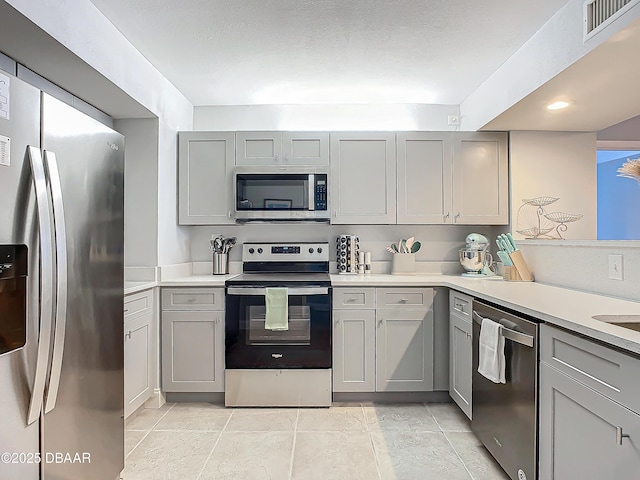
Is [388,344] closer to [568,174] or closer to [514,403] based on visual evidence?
[514,403]

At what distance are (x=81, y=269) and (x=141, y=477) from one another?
122 cm

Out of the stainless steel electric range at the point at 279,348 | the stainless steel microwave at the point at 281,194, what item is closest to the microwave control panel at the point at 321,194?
the stainless steel microwave at the point at 281,194

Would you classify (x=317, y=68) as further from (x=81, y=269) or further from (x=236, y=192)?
(x=81, y=269)

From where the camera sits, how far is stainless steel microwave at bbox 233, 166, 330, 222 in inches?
138

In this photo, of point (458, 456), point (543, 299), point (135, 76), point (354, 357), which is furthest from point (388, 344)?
point (135, 76)

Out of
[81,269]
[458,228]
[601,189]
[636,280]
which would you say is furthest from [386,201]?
[81,269]

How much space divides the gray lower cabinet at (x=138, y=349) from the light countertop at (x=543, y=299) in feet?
0.36

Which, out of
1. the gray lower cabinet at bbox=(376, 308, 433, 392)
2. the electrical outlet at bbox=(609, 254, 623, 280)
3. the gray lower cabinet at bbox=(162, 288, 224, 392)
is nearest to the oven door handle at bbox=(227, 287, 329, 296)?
the gray lower cabinet at bbox=(162, 288, 224, 392)

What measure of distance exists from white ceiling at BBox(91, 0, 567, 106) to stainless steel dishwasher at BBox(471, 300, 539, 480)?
1545 mm

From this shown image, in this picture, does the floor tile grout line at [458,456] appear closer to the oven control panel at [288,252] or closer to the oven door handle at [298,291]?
the oven door handle at [298,291]

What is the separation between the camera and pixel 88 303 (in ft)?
5.36

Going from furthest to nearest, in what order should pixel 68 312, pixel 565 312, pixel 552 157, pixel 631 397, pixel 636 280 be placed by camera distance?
1. pixel 552 157
2. pixel 636 280
3. pixel 565 312
4. pixel 68 312
5. pixel 631 397

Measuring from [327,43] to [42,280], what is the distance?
2048 millimetres

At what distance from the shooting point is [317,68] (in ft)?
9.94
